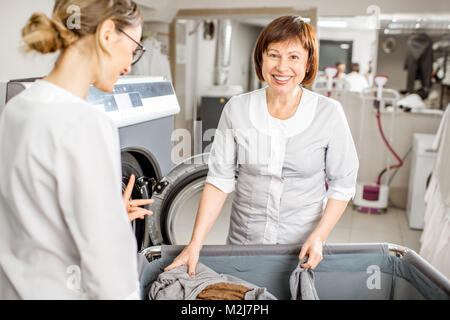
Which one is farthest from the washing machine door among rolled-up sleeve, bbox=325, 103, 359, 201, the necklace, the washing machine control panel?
rolled-up sleeve, bbox=325, 103, 359, 201

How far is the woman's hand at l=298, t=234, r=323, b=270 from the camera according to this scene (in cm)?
121

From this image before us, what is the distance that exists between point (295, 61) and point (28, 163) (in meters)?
0.83

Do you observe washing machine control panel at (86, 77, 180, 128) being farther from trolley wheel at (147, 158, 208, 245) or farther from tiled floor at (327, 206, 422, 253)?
tiled floor at (327, 206, 422, 253)

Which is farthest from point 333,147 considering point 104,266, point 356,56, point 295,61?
point 356,56

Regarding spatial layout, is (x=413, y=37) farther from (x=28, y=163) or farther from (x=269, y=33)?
(x=28, y=163)

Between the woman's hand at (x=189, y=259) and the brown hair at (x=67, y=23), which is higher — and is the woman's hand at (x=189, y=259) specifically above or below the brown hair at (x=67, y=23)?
below

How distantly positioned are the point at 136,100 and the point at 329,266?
3.20 feet

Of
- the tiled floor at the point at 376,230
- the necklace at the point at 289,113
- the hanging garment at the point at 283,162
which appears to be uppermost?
the necklace at the point at 289,113

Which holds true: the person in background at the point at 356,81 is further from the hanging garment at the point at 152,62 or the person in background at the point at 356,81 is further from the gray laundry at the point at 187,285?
the gray laundry at the point at 187,285

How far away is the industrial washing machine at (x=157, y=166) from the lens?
182 cm

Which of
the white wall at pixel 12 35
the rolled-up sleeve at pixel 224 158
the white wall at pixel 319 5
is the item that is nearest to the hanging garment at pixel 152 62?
the white wall at pixel 319 5

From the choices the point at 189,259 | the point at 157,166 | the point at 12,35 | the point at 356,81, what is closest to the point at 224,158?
the point at 189,259

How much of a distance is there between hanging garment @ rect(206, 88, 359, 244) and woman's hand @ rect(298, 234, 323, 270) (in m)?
0.18

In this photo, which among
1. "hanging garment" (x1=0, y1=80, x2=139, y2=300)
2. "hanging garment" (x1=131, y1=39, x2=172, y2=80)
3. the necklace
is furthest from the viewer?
"hanging garment" (x1=131, y1=39, x2=172, y2=80)
